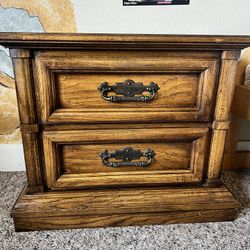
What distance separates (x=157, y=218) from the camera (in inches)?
33.4

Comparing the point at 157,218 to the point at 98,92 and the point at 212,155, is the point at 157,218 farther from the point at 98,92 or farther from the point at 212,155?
the point at 98,92

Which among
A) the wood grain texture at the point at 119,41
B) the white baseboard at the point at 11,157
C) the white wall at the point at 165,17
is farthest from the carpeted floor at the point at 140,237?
the white wall at the point at 165,17

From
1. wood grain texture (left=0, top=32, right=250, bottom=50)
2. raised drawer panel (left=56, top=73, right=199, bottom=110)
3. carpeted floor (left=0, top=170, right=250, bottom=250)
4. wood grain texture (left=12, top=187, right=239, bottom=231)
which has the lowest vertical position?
carpeted floor (left=0, top=170, right=250, bottom=250)

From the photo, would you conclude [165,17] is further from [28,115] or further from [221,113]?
[28,115]

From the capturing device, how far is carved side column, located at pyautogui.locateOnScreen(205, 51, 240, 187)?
745mm

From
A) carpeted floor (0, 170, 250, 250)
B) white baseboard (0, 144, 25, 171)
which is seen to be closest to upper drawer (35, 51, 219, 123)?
carpeted floor (0, 170, 250, 250)

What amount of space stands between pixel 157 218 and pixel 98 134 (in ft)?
1.10

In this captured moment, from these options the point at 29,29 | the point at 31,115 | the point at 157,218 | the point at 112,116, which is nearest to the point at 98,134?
the point at 112,116

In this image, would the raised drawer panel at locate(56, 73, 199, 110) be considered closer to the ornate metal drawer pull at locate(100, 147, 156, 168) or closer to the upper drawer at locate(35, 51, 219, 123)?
the upper drawer at locate(35, 51, 219, 123)

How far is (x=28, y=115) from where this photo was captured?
2.42ft

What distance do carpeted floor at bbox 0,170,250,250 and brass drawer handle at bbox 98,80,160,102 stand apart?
42 cm

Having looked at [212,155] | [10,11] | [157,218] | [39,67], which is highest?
[10,11]

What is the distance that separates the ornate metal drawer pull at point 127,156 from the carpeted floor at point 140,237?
210 millimetres

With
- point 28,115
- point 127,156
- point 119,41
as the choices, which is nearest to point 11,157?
point 28,115
